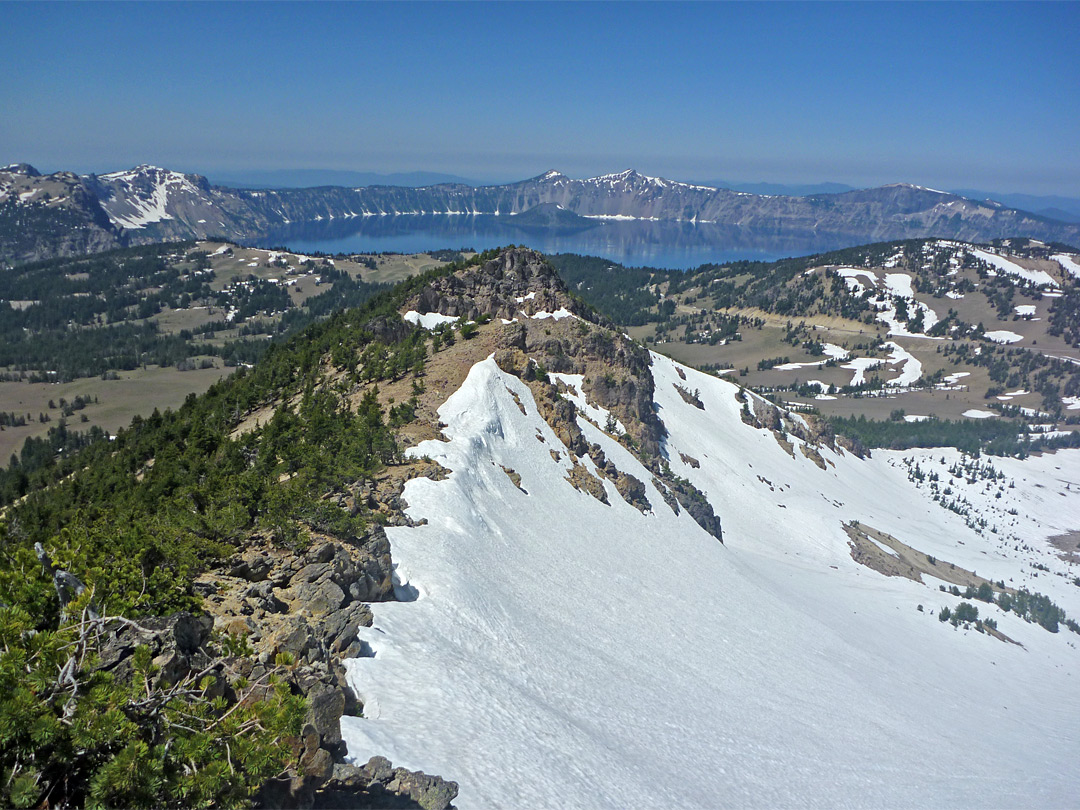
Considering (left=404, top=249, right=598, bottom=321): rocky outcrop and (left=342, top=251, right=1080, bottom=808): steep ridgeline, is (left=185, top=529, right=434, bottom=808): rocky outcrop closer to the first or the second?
(left=342, top=251, right=1080, bottom=808): steep ridgeline

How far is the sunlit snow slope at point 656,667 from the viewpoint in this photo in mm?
11984

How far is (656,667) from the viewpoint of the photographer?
1888cm

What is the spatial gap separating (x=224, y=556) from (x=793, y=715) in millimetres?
17436

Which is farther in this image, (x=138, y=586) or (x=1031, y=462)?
(x=1031, y=462)

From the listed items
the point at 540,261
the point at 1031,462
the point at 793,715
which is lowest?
the point at 1031,462

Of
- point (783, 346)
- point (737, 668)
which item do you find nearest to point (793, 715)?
point (737, 668)

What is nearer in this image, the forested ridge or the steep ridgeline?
the forested ridge

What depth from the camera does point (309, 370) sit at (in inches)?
1779

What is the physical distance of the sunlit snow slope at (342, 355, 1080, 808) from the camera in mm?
11984

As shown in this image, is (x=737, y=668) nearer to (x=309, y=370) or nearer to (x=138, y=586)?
(x=138, y=586)

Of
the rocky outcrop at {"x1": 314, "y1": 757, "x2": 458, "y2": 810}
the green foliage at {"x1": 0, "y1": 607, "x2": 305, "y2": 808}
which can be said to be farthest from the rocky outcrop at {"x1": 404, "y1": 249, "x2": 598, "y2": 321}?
the green foliage at {"x1": 0, "y1": 607, "x2": 305, "y2": 808}

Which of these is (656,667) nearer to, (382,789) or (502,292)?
(382,789)

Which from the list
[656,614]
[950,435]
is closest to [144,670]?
[656,614]

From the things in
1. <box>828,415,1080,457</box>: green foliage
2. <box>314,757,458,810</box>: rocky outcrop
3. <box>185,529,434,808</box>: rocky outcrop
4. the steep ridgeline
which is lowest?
<box>828,415,1080,457</box>: green foliage
